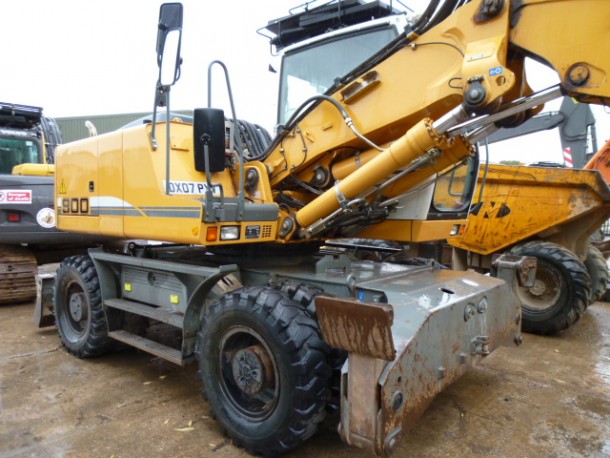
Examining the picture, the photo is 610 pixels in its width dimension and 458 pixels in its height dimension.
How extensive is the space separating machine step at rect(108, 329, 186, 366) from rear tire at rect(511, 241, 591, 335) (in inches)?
148

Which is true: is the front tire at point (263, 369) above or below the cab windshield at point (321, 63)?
below

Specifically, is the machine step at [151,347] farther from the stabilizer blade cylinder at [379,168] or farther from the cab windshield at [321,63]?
the cab windshield at [321,63]

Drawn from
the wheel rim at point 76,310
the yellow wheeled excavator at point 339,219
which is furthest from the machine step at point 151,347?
the wheel rim at point 76,310

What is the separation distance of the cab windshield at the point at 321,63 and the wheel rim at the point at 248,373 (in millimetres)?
1920

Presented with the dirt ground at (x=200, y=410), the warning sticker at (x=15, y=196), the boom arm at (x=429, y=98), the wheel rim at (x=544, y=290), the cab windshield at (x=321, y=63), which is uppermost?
the cab windshield at (x=321, y=63)

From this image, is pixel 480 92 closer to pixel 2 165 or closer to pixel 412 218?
pixel 412 218

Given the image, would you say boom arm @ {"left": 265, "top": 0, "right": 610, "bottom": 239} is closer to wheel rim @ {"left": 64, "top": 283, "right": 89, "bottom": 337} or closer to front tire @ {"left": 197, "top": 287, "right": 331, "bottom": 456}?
front tire @ {"left": 197, "top": 287, "right": 331, "bottom": 456}

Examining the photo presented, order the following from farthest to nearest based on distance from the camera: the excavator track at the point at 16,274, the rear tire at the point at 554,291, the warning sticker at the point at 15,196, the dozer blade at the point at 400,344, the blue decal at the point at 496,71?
the excavator track at the point at 16,274 → the warning sticker at the point at 15,196 → the rear tire at the point at 554,291 → the blue decal at the point at 496,71 → the dozer blade at the point at 400,344

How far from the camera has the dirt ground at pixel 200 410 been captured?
302cm

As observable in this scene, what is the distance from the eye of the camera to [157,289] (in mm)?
4137

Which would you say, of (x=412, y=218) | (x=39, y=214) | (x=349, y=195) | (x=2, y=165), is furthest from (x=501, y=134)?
(x=2, y=165)

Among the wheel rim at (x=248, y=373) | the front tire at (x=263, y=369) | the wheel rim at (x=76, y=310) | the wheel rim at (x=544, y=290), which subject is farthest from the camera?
the wheel rim at (x=544, y=290)

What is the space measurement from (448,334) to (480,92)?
1.41 meters

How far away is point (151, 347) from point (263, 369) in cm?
Result: 138
